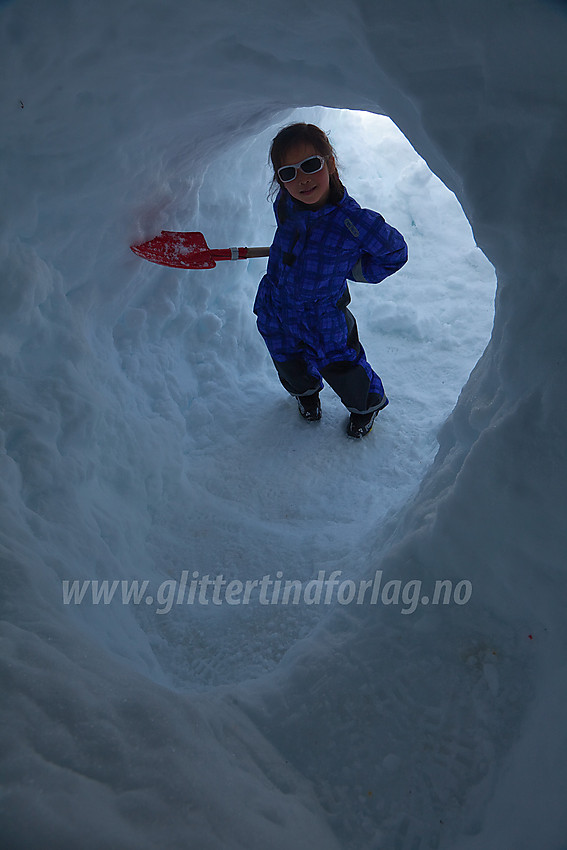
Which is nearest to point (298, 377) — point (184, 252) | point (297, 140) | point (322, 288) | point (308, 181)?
point (322, 288)

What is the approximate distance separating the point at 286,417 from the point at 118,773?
1946 mm

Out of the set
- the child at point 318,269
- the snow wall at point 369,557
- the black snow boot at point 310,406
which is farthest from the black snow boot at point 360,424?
the snow wall at point 369,557

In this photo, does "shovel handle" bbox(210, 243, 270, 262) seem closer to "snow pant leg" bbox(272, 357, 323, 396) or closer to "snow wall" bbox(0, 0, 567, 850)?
"snow pant leg" bbox(272, 357, 323, 396)

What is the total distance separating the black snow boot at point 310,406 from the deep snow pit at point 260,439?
Result: 55mm

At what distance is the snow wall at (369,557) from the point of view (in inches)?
32.6

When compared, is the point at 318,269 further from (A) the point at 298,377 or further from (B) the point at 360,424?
(B) the point at 360,424

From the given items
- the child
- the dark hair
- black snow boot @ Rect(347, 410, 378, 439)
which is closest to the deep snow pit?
black snow boot @ Rect(347, 410, 378, 439)

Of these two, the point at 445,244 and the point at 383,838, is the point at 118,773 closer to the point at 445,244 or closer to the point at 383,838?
the point at 383,838

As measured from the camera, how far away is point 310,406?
254cm

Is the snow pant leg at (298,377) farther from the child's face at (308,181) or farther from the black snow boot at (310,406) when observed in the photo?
the child's face at (308,181)

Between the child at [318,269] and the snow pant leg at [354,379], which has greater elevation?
the child at [318,269]

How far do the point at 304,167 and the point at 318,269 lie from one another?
0.39 meters

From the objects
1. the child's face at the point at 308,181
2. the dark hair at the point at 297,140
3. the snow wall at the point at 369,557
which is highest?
the dark hair at the point at 297,140

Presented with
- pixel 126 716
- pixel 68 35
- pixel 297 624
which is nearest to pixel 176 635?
pixel 297 624
